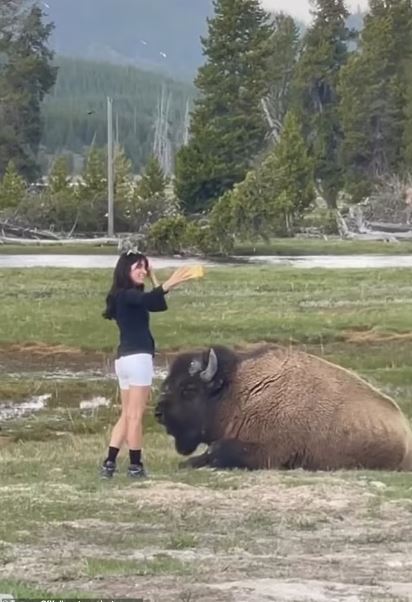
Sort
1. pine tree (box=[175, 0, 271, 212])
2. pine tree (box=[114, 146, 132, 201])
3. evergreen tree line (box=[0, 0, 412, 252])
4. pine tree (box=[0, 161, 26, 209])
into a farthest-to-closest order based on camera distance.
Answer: pine tree (box=[175, 0, 271, 212]) → pine tree (box=[114, 146, 132, 201]) → pine tree (box=[0, 161, 26, 209]) → evergreen tree line (box=[0, 0, 412, 252])

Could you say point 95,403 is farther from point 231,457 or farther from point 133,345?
point 133,345

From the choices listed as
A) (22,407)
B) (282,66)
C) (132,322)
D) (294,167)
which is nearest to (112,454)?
(132,322)

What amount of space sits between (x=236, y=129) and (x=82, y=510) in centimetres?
6966

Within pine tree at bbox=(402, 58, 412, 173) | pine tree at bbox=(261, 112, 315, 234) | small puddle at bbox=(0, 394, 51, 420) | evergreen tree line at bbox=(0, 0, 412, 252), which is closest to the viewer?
small puddle at bbox=(0, 394, 51, 420)

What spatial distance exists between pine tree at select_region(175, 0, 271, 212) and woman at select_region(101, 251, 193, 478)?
64879 millimetres

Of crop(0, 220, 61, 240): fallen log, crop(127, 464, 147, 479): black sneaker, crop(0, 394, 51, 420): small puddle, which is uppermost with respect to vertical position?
crop(127, 464, 147, 479): black sneaker

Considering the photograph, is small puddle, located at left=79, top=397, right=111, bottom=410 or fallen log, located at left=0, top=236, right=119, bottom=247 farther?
fallen log, located at left=0, top=236, right=119, bottom=247

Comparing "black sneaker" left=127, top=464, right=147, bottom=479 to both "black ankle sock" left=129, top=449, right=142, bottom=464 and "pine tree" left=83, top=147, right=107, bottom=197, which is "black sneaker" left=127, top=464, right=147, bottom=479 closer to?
"black ankle sock" left=129, top=449, right=142, bottom=464

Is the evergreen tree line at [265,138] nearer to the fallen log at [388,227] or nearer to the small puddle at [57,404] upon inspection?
the fallen log at [388,227]

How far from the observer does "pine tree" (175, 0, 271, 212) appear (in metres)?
77.5

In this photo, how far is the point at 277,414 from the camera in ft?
41.0

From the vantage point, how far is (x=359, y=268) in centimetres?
4884

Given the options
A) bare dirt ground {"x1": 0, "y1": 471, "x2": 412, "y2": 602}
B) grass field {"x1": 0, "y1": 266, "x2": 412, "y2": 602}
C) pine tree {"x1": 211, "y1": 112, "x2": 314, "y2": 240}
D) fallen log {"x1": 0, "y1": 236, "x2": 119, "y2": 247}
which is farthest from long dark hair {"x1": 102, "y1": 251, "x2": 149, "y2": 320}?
fallen log {"x1": 0, "y1": 236, "x2": 119, "y2": 247}

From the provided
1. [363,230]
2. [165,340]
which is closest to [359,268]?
[165,340]
